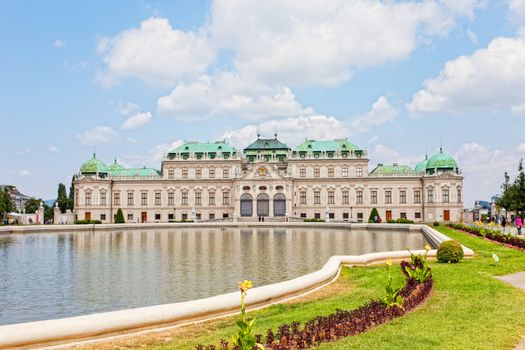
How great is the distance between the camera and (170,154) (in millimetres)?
93500

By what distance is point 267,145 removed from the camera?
9706cm

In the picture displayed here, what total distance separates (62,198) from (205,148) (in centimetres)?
3848

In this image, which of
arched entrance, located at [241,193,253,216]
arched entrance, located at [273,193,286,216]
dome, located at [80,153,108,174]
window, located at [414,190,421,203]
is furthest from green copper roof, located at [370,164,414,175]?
dome, located at [80,153,108,174]

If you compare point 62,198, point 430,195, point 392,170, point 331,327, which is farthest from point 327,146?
point 331,327

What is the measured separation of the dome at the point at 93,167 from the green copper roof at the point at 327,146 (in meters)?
37.6

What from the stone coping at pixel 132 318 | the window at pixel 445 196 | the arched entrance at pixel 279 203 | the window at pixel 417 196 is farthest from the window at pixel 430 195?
the stone coping at pixel 132 318

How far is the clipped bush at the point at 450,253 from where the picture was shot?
21.9 metres

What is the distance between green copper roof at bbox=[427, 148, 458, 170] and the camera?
89062mm

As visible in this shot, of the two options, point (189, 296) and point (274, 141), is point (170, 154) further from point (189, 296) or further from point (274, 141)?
point (189, 296)

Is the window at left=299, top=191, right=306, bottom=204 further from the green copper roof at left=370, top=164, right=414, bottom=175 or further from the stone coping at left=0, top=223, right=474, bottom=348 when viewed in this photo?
the stone coping at left=0, top=223, right=474, bottom=348

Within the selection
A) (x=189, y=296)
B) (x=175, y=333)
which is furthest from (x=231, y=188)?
(x=175, y=333)

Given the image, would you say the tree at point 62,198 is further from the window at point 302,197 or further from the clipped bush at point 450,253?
the clipped bush at point 450,253

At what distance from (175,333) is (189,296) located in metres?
6.41

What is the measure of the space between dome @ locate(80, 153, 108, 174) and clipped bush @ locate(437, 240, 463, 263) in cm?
8128
